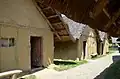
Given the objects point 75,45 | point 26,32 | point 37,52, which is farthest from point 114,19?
point 75,45

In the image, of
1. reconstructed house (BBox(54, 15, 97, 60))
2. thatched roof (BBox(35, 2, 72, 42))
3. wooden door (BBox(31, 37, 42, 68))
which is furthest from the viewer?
reconstructed house (BBox(54, 15, 97, 60))

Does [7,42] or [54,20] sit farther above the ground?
[54,20]

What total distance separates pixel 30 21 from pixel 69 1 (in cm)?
1055

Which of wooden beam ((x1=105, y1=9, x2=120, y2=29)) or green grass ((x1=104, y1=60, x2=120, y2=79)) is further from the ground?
wooden beam ((x1=105, y1=9, x2=120, y2=29))

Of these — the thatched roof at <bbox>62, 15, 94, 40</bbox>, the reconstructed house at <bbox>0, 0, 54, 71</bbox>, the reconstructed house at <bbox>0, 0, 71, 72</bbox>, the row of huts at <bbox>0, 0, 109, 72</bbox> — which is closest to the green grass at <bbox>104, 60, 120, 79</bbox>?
the row of huts at <bbox>0, 0, 109, 72</bbox>

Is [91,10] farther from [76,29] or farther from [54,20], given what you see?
[76,29]

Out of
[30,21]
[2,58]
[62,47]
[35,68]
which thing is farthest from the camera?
[62,47]

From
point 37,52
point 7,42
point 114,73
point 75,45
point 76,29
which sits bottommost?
point 114,73

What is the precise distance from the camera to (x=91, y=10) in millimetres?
2266

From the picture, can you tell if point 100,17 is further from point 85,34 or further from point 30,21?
point 85,34

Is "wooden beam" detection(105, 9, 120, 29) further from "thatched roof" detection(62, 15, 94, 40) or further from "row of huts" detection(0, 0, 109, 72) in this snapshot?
"thatched roof" detection(62, 15, 94, 40)

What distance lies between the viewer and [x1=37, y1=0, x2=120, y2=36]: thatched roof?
2.16 m

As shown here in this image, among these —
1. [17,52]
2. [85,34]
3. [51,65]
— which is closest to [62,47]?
[85,34]

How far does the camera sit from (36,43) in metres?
14.2
